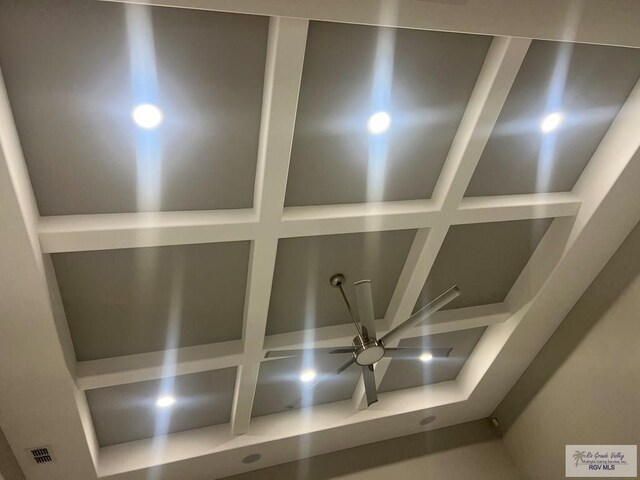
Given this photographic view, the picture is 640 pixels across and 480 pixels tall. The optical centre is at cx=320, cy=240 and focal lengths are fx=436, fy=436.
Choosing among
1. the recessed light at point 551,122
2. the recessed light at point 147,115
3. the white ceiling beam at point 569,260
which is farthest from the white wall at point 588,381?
the recessed light at point 147,115

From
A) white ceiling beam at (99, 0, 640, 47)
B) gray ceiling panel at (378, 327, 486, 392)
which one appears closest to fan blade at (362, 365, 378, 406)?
gray ceiling panel at (378, 327, 486, 392)

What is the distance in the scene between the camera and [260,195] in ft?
8.34

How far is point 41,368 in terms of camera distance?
2754 millimetres

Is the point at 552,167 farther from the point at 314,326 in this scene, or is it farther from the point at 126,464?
the point at 126,464

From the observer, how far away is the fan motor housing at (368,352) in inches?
114

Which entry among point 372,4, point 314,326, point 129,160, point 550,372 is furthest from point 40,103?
point 550,372

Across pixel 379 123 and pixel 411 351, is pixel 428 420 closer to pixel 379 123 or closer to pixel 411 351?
pixel 411 351

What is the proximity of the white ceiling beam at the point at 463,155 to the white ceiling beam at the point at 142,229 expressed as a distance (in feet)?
4.22

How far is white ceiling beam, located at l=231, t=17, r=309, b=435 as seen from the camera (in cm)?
203

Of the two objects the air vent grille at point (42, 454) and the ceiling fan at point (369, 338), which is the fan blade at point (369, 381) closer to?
the ceiling fan at point (369, 338)

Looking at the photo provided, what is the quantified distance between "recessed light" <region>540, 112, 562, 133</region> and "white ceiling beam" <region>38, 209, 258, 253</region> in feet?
6.40

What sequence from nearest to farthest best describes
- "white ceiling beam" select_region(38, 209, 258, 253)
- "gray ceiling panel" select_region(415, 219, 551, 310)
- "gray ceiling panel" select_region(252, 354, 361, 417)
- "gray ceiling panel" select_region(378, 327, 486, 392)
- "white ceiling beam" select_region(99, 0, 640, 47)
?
"white ceiling beam" select_region(99, 0, 640, 47)
"white ceiling beam" select_region(38, 209, 258, 253)
"gray ceiling panel" select_region(415, 219, 551, 310)
"gray ceiling panel" select_region(252, 354, 361, 417)
"gray ceiling panel" select_region(378, 327, 486, 392)

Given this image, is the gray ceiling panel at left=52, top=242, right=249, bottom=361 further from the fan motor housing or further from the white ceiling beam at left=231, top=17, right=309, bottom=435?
the fan motor housing

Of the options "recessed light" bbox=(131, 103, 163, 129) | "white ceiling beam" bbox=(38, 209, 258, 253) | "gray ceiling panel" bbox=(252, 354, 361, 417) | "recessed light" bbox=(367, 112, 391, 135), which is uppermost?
"recessed light" bbox=(367, 112, 391, 135)
